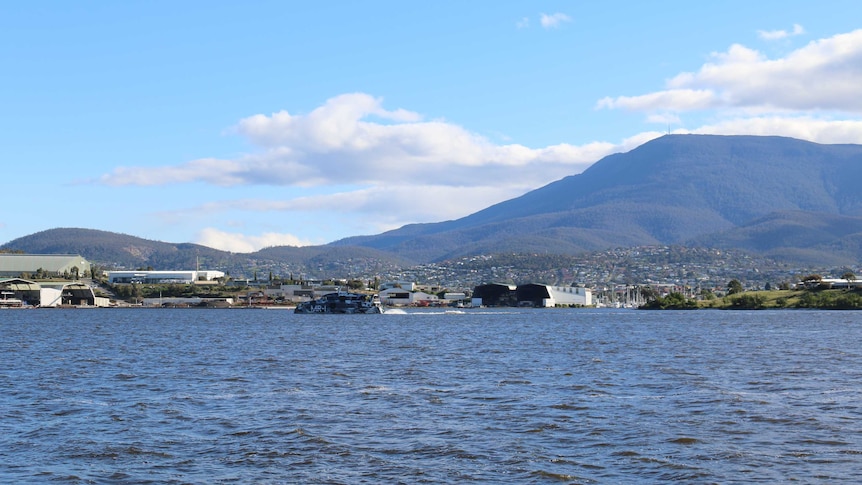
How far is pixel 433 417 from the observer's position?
107 feet

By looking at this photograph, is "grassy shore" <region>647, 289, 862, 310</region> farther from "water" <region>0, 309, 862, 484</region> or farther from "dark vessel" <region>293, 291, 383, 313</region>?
"water" <region>0, 309, 862, 484</region>

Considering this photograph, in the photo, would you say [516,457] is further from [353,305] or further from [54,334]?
[353,305]

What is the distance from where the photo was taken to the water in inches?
968

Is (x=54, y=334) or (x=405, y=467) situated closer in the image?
(x=405, y=467)

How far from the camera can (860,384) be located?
41656mm

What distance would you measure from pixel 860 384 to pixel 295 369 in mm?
26424

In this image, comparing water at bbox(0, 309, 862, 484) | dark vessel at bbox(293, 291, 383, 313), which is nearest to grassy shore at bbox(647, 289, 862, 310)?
dark vessel at bbox(293, 291, 383, 313)

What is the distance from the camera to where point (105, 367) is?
52.7 metres

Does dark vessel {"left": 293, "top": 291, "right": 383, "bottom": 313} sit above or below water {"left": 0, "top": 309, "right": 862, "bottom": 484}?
above

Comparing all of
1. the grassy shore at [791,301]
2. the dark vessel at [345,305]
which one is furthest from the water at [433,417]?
the grassy shore at [791,301]

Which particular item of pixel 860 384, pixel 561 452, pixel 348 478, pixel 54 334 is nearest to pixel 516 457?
pixel 561 452

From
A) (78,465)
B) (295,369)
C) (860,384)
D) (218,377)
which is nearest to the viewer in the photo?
(78,465)

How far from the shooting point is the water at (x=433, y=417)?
24594 millimetres

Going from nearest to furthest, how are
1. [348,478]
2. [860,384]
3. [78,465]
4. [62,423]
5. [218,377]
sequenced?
1. [348,478]
2. [78,465]
3. [62,423]
4. [860,384]
5. [218,377]
